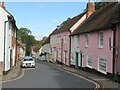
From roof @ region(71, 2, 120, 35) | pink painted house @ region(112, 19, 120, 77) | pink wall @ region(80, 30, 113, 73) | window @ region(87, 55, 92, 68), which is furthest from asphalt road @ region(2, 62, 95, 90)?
window @ region(87, 55, 92, 68)

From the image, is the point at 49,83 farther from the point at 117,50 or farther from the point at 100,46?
the point at 100,46

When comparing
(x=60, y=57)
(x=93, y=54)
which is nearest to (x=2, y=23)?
(x=93, y=54)

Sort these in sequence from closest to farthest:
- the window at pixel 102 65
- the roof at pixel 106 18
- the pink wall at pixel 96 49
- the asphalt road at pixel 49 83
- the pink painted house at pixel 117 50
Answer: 1. the asphalt road at pixel 49 83
2. the pink painted house at pixel 117 50
3. the pink wall at pixel 96 49
4. the roof at pixel 106 18
5. the window at pixel 102 65

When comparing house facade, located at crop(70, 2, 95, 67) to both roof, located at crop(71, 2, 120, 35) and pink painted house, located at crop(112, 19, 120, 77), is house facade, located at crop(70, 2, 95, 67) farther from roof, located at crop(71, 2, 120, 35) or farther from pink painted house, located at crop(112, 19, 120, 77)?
pink painted house, located at crop(112, 19, 120, 77)

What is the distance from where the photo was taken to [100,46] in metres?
25.3

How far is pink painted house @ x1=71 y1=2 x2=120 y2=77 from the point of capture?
22.4 m

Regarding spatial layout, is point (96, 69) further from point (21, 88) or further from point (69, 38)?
point (69, 38)

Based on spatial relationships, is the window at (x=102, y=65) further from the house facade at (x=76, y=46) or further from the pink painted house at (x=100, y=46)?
the house facade at (x=76, y=46)

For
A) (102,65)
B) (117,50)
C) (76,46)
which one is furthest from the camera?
(76,46)

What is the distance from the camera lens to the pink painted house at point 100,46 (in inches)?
882

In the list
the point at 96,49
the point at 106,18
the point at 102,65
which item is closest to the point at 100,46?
the point at 96,49

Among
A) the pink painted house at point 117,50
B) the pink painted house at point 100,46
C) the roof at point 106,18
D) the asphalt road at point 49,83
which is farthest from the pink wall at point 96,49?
the asphalt road at point 49,83

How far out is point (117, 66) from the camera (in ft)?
67.5

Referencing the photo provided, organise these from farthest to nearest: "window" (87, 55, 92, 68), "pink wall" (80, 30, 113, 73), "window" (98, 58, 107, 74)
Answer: "window" (87, 55, 92, 68), "window" (98, 58, 107, 74), "pink wall" (80, 30, 113, 73)
